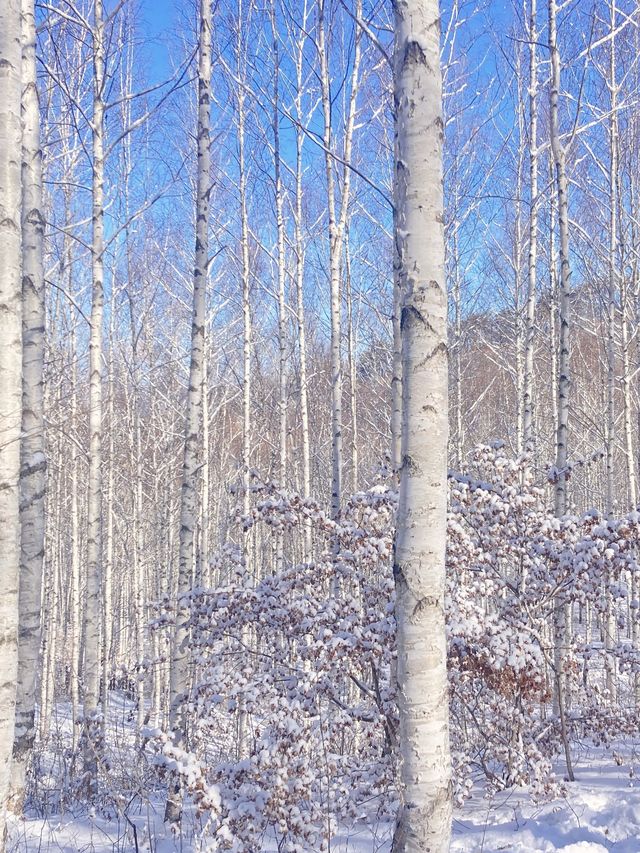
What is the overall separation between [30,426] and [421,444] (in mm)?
3340

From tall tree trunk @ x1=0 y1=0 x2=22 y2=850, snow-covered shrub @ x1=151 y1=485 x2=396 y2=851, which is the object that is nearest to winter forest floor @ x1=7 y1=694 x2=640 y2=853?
snow-covered shrub @ x1=151 y1=485 x2=396 y2=851

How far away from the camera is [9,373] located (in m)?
2.94

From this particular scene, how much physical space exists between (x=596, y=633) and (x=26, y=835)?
21.6 meters

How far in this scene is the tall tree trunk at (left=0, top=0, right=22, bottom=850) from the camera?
284cm

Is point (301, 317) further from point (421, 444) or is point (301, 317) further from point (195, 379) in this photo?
point (421, 444)

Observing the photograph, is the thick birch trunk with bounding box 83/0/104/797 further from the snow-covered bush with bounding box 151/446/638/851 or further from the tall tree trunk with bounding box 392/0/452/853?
the tall tree trunk with bounding box 392/0/452/853

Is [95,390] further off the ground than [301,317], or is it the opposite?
[301,317]

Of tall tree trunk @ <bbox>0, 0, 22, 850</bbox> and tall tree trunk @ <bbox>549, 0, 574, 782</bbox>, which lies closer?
tall tree trunk @ <bbox>0, 0, 22, 850</bbox>

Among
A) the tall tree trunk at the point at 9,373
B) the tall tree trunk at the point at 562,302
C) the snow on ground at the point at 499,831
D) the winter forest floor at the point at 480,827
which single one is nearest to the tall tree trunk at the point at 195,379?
the winter forest floor at the point at 480,827

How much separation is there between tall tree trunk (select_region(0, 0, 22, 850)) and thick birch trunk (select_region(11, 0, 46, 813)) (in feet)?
6.24

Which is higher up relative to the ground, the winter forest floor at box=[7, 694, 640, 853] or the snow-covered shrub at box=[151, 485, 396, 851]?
the snow-covered shrub at box=[151, 485, 396, 851]

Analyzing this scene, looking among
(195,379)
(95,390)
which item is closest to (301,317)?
(95,390)

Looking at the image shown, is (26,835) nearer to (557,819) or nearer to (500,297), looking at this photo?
(557,819)

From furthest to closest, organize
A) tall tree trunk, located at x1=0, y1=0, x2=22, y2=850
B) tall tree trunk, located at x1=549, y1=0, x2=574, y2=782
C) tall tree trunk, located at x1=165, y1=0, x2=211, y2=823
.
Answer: tall tree trunk, located at x1=549, y1=0, x2=574, y2=782, tall tree trunk, located at x1=165, y1=0, x2=211, y2=823, tall tree trunk, located at x1=0, y1=0, x2=22, y2=850
